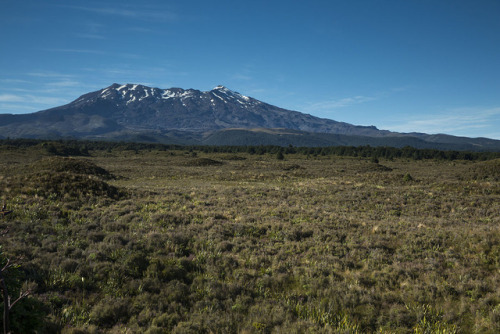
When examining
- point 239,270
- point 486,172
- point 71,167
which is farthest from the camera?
point 486,172

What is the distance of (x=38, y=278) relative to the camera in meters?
7.55

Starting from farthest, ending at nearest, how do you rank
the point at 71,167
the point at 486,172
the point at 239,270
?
1. the point at 486,172
2. the point at 71,167
3. the point at 239,270

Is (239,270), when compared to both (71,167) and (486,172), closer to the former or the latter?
(71,167)

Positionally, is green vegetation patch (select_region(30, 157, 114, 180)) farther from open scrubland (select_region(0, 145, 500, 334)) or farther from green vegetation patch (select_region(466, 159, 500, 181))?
green vegetation patch (select_region(466, 159, 500, 181))

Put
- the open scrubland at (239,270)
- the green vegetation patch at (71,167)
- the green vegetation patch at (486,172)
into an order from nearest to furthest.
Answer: the open scrubland at (239,270) → the green vegetation patch at (71,167) → the green vegetation patch at (486,172)

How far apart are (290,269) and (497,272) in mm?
6864

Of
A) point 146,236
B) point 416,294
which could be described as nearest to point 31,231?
point 146,236

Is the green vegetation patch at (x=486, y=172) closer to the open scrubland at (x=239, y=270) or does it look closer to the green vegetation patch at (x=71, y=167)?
the open scrubland at (x=239, y=270)

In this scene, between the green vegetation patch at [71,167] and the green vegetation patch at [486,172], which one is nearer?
the green vegetation patch at [71,167]

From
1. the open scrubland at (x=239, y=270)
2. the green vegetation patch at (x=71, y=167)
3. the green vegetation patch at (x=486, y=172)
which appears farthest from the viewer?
the green vegetation patch at (x=486, y=172)

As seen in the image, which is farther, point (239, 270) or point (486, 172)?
point (486, 172)

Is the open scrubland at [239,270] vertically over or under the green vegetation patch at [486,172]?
under

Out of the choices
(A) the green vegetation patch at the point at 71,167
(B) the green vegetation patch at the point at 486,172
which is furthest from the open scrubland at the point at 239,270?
(B) the green vegetation patch at the point at 486,172

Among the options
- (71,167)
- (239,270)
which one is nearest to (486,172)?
(239,270)
